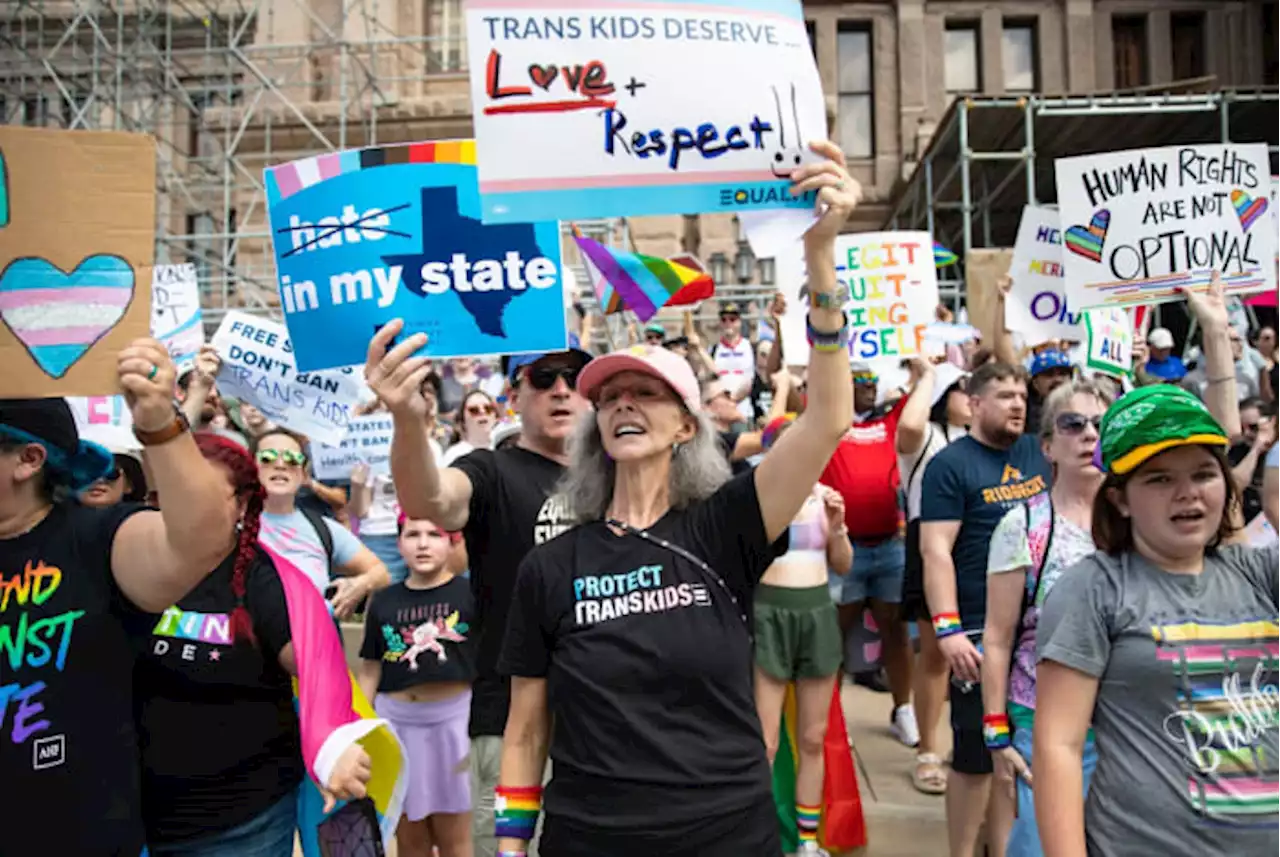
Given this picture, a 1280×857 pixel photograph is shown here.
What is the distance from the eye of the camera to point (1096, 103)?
12398mm

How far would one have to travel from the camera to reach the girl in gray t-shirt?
6.65ft

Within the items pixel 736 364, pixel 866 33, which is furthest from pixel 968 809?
pixel 866 33

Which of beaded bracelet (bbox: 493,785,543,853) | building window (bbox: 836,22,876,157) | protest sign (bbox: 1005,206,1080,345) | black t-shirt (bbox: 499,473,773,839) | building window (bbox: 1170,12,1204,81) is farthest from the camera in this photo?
building window (bbox: 836,22,876,157)

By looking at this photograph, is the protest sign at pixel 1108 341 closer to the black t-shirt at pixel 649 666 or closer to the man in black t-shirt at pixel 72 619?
the black t-shirt at pixel 649 666

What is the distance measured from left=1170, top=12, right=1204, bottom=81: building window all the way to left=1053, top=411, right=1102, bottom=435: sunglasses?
19441mm

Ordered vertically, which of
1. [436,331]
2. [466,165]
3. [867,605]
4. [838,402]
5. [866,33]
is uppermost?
[866,33]

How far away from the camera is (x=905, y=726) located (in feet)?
18.2

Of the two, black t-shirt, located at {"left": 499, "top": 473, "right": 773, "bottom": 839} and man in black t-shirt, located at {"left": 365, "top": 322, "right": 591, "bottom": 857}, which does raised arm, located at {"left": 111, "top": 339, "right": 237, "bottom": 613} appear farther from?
black t-shirt, located at {"left": 499, "top": 473, "right": 773, "bottom": 839}

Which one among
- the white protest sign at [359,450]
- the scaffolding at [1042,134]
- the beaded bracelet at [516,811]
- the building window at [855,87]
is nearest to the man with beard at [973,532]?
the beaded bracelet at [516,811]

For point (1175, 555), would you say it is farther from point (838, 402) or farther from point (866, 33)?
point (866, 33)

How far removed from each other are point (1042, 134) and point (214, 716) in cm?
1364

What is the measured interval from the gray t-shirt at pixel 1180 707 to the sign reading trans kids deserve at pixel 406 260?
1.62 meters

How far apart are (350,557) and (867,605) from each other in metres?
2.86

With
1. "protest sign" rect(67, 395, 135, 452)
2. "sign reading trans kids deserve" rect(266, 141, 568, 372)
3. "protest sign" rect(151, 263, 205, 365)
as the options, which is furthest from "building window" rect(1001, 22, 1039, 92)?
"sign reading trans kids deserve" rect(266, 141, 568, 372)
